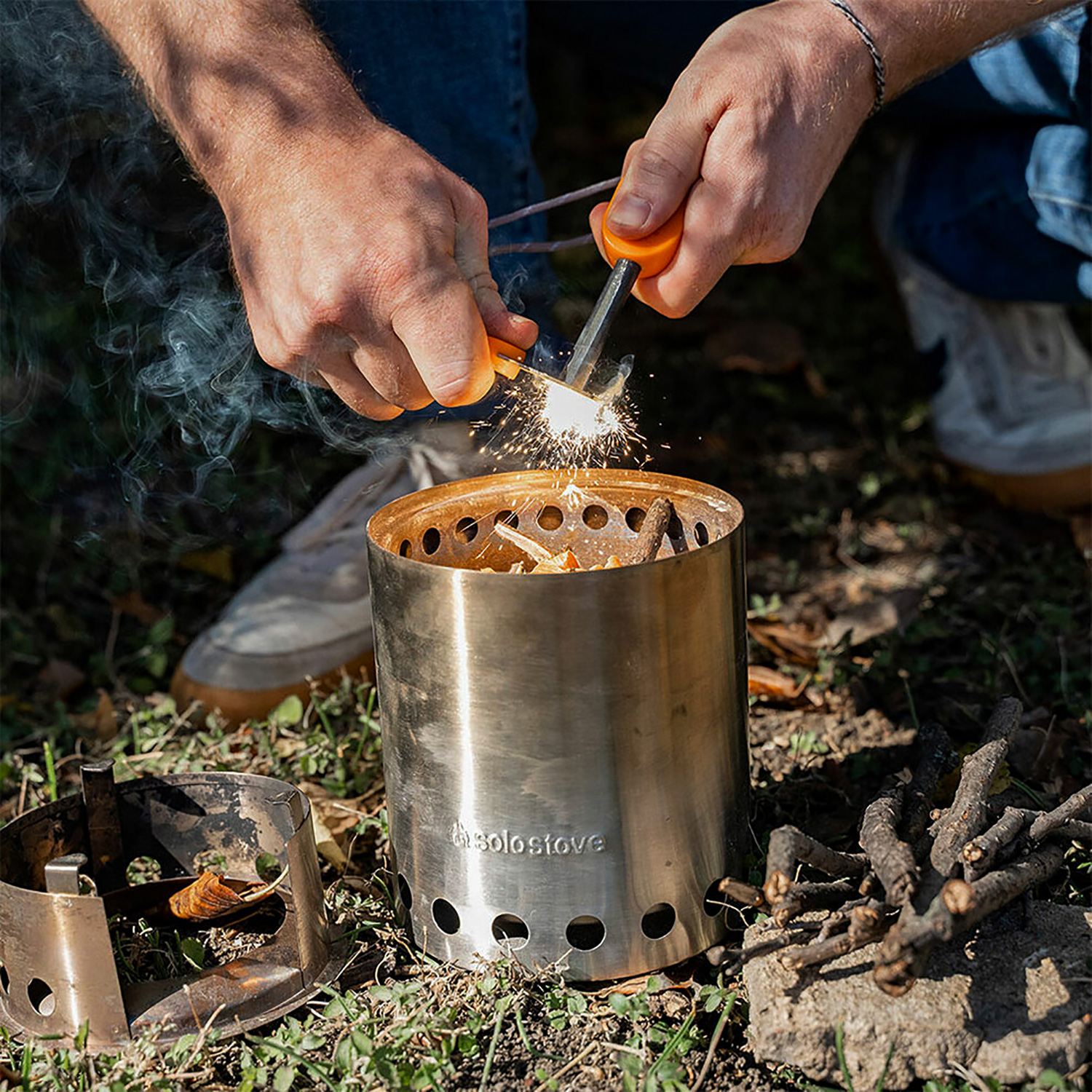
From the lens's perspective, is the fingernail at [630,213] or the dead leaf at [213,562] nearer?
the fingernail at [630,213]

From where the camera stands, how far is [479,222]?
6.03 feet

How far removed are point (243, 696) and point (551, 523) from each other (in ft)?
2.88

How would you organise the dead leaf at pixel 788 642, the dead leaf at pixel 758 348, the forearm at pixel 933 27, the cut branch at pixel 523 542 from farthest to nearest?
the dead leaf at pixel 758 348 → the dead leaf at pixel 788 642 → the cut branch at pixel 523 542 → the forearm at pixel 933 27

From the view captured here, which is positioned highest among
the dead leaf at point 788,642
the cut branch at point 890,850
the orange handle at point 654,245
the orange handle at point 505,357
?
the orange handle at point 654,245

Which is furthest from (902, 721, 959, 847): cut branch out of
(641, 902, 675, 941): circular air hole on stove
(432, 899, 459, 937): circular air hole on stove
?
(432, 899, 459, 937): circular air hole on stove

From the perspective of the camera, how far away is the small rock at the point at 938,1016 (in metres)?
1.61

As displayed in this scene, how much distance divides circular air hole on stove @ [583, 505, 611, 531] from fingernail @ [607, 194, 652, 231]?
56 cm

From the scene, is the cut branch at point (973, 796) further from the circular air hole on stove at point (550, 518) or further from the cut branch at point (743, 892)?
the circular air hole on stove at point (550, 518)

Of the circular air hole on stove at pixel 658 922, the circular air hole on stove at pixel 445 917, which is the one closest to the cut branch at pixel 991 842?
the circular air hole on stove at pixel 658 922

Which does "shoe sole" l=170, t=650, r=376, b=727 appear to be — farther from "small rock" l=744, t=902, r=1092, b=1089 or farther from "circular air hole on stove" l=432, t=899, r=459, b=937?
"small rock" l=744, t=902, r=1092, b=1089

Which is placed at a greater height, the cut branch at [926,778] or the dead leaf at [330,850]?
the cut branch at [926,778]

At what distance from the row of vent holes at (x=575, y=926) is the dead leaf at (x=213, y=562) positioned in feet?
5.51

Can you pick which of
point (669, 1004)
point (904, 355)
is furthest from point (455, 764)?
point (904, 355)

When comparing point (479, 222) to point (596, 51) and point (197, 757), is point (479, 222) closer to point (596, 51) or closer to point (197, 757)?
point (197, 757)
